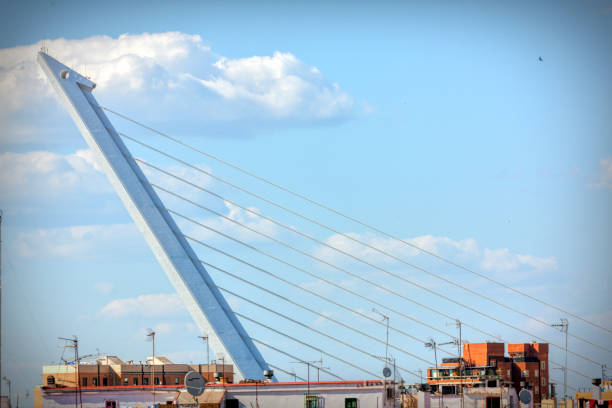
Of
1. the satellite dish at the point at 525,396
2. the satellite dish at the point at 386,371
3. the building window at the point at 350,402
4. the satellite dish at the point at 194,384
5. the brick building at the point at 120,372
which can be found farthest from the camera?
the brick building at the point at 120,372

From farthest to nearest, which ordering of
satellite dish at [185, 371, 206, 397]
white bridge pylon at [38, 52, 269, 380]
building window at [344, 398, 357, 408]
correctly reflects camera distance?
white bridge pylon at [38, 52, 269, 380] < building window at [344, 398, 357, 408] < satellite dish at [185, 371, 206, 397]

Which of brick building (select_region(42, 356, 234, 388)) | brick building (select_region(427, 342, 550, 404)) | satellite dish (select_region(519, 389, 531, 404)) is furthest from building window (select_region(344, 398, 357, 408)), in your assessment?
brick building (select_region(427, 342, 550, 404))

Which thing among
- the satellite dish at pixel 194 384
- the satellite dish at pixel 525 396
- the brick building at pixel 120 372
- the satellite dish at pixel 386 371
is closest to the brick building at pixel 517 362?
the brick building at pixel 120 372

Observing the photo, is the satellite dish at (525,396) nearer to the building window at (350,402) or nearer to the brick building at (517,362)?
the building window at (350,402)

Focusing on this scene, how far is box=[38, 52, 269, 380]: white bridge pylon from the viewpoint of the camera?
66125mm

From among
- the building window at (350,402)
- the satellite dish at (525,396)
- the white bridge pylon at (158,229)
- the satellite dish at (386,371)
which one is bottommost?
the satellite dish at (525,396)

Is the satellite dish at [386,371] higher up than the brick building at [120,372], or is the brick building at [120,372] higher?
the satellite dish at [386,371]

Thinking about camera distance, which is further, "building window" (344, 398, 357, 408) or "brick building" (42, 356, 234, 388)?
"brick building" (42, 356, 234, 388)

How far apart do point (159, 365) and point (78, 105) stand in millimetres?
33579

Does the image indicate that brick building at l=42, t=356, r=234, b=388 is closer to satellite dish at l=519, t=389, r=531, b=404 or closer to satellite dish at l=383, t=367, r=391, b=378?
satellite dish at l=383, t=367, r=391, b=378

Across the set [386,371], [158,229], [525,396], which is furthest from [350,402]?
[158,229]

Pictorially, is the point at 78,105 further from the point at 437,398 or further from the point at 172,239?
the point at 437,398

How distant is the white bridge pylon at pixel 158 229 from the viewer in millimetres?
66125

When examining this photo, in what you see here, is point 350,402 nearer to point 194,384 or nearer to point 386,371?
point 386,371
